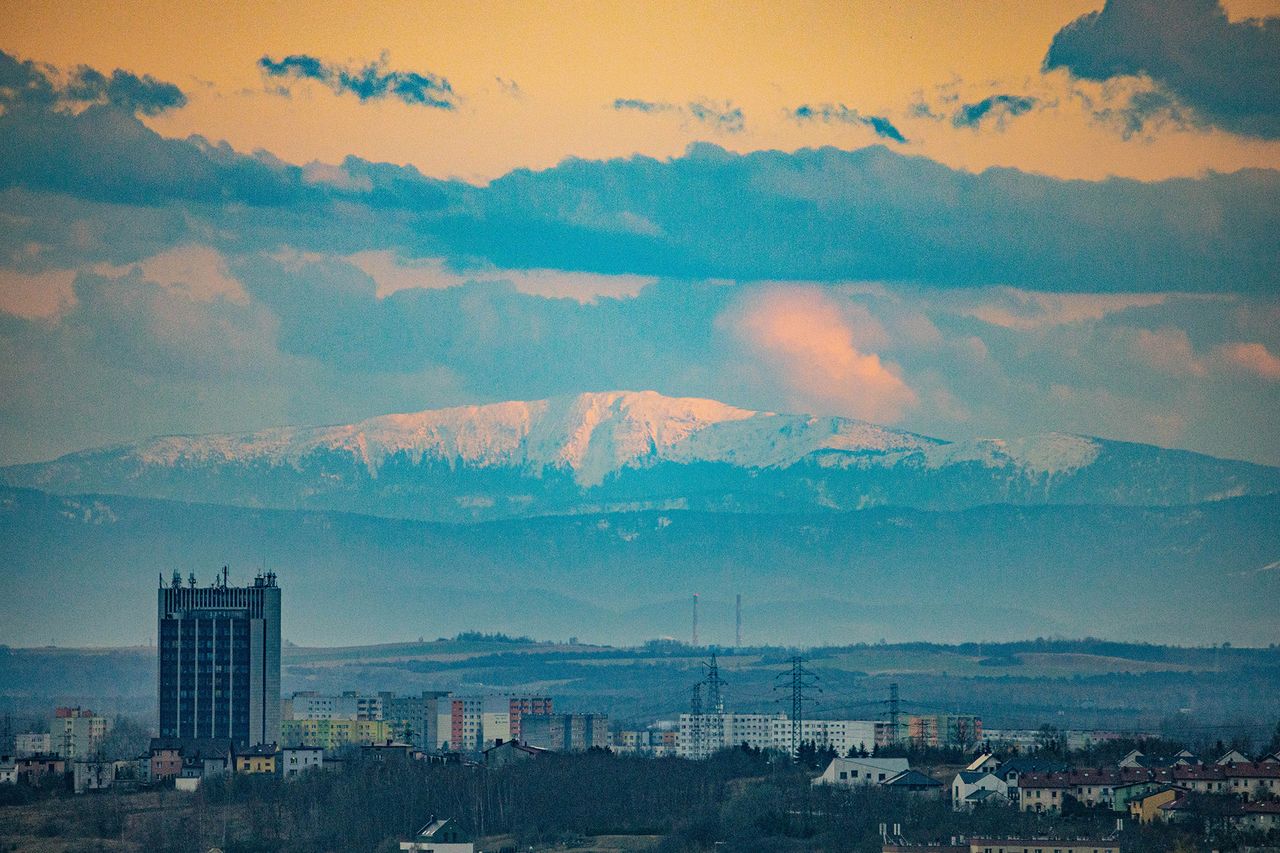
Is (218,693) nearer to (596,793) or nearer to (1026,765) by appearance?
(596,793)

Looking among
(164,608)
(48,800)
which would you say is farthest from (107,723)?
(48,800)

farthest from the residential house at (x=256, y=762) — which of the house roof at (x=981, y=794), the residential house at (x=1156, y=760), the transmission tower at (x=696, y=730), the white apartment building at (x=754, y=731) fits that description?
the house roof at (x=981, y=794)

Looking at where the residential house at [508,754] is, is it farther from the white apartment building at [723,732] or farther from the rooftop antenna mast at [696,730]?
the white apartment building at [723,732]

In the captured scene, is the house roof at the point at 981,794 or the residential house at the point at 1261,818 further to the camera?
the house roof at the point at 981,794

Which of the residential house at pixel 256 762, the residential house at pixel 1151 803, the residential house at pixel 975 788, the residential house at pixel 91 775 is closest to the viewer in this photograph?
the residential house at pixel 1151 803

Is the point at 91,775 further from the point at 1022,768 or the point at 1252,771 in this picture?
the point at 1252,771

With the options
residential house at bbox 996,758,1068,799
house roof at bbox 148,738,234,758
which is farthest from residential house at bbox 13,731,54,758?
residential house at bbox 996,758,1068,799

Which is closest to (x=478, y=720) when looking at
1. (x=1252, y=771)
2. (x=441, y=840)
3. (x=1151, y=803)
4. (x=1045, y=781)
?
(x=441, y=840)
